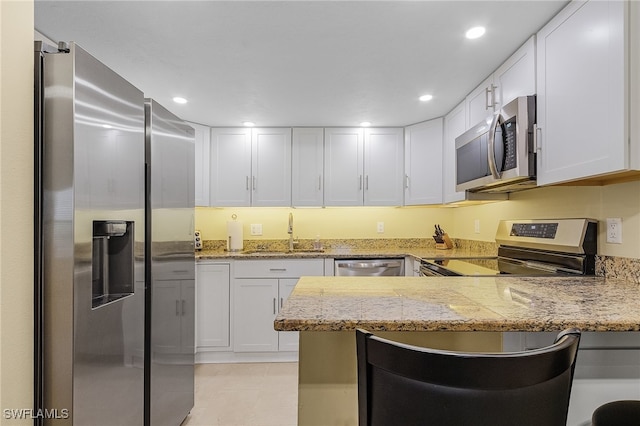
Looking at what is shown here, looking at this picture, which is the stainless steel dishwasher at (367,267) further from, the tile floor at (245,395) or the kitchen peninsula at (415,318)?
the kitchen peninsula at (415,318)

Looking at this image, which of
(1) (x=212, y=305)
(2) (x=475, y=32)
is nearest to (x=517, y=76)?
(2) (x=475, y=32)

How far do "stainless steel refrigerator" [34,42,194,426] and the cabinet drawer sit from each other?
5.09ft

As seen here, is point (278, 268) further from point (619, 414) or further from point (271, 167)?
point (619, 414)

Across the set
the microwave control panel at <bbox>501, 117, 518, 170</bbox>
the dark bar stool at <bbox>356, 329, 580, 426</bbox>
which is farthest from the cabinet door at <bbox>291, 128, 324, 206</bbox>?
the dark bar stool at <bbox>356, 329, 580, 426</bbox>

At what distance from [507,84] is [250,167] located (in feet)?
7.65

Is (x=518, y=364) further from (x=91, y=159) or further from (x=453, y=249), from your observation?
(x=453, y=249)

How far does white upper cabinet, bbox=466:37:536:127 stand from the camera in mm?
1732

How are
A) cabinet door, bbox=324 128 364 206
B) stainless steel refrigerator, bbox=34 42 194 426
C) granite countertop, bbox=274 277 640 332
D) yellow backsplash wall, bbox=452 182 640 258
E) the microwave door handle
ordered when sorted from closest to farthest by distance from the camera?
granite countertop, bbox=274 277 640 332 → stainless steel refrigerator, bbox=34 42 194 426 → yellow backsplash wall, bbox=452 182 640 258 → the microwave door handle → cabinet door, bbox=324 128 364 206

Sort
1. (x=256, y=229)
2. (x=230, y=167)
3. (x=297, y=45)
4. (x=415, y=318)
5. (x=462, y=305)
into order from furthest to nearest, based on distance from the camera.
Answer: (x=256, y=229), (x=230, y=167), (x=297, y=45), (x=462, y=305), (x=415, y=318)

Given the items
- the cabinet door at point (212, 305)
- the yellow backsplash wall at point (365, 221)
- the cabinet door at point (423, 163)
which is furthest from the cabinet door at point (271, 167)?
the cabinet door at point (423, 163)

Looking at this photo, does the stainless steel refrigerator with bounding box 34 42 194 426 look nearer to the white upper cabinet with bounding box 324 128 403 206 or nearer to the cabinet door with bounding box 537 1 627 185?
the cabinet door with bounding box 537 1 627 185

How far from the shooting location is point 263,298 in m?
3.04

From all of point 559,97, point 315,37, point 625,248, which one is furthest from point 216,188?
point 625,248

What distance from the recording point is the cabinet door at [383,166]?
342 centimetres
